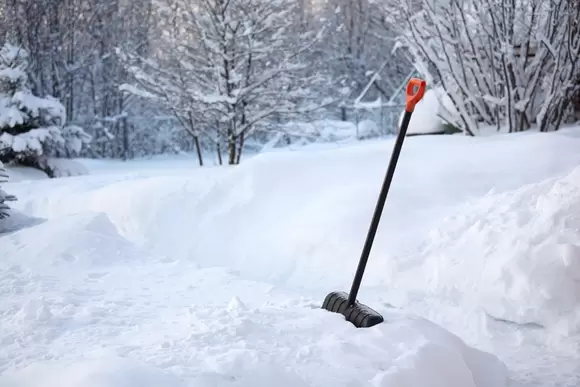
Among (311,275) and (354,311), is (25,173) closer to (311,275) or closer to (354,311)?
(311,275)

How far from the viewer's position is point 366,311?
98.9 inches

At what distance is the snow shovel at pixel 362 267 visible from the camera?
2461 millimetres

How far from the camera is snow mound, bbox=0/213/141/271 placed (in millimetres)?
4117

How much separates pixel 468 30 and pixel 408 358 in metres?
5.34

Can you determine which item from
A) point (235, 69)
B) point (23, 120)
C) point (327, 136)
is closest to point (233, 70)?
point (235, 69)

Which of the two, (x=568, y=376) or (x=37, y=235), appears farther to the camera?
(x=37, y=235)

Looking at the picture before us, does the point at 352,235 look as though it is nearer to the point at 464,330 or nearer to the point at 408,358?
the point at 464,330

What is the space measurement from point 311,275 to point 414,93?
6.24 ft

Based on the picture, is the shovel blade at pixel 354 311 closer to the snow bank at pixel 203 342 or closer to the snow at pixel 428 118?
the snow bank at pixel 203 342

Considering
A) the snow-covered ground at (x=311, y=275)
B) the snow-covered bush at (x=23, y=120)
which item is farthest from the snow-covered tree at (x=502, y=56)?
the snow-covered bush at (x=23, y=120)

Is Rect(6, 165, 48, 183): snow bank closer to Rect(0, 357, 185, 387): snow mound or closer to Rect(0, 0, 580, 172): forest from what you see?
Rect(0, 0, 580, 172): forest

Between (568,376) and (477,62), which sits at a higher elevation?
(477,62)

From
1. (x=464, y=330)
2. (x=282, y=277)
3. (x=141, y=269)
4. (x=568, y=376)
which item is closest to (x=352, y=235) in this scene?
(x=282, y=277)

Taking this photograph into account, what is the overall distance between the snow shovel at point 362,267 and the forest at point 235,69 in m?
4.05
